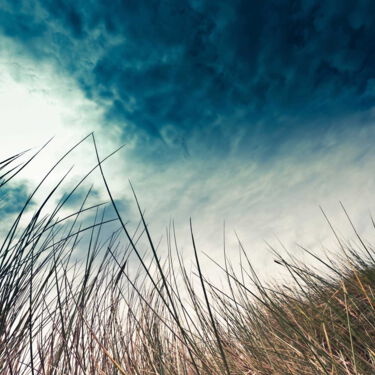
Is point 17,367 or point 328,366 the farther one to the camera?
point 17,367

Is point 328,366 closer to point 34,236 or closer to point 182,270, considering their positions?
point 182,270

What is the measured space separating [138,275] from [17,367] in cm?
95

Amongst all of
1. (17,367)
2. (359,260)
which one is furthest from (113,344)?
(359,260)

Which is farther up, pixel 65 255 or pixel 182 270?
pixel 65 255

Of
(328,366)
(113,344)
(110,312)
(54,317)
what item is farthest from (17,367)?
(328,366)

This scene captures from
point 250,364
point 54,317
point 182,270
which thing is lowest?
point 250,364

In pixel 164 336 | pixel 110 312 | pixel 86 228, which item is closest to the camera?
pixel 86 228

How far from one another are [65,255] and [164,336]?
0.92 metres

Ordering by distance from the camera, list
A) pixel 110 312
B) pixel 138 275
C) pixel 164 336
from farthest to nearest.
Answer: pixel 138 275 < pixel 164 336 < pixel 110 312

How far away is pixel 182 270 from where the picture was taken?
91cm

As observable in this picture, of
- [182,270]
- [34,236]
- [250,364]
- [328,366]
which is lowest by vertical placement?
[328,366]

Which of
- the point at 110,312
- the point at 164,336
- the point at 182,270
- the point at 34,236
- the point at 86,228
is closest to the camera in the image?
the point at 182,270

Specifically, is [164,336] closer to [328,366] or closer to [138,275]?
[138,275]

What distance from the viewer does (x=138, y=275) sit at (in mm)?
2086
